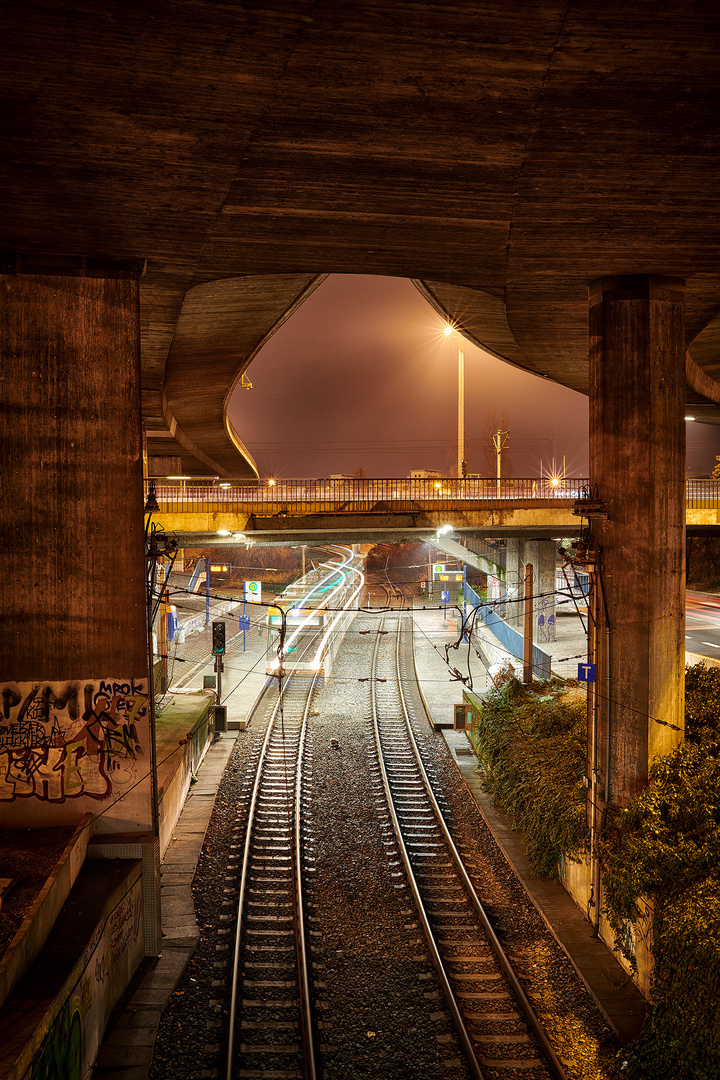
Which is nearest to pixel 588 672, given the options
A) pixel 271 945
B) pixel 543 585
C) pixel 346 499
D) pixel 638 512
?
pixel 638 512

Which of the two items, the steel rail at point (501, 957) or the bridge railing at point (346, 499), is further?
the bridge railing at point (346, 499)

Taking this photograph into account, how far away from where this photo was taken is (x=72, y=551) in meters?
8.99

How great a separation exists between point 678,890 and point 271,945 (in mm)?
5270

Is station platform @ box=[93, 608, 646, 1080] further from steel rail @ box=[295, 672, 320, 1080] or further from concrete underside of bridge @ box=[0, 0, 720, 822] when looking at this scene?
concrete underside of bridge @ box=[0, 0, 720, 822]

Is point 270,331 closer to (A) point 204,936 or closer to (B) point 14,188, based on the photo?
(B) point 14,188

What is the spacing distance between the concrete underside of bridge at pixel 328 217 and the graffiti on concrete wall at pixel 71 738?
0.05 m

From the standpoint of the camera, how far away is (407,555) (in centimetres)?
5988

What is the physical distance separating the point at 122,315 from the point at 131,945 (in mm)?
8100

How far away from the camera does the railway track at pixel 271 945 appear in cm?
720

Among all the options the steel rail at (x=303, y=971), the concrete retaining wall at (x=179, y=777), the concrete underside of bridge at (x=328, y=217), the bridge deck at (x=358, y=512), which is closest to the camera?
the concrete underside of bridge at (x=328, y=217)

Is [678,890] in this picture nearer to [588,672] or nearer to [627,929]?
[627,929]

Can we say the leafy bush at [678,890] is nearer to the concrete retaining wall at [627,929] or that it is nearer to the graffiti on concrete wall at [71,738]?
the concrete retaining wall at [627,929]

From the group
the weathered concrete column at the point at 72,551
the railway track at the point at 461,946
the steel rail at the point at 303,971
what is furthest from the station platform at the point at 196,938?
the weathered concrete column at the point at 72,551

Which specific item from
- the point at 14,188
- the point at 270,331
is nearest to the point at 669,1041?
the point at 14,188
